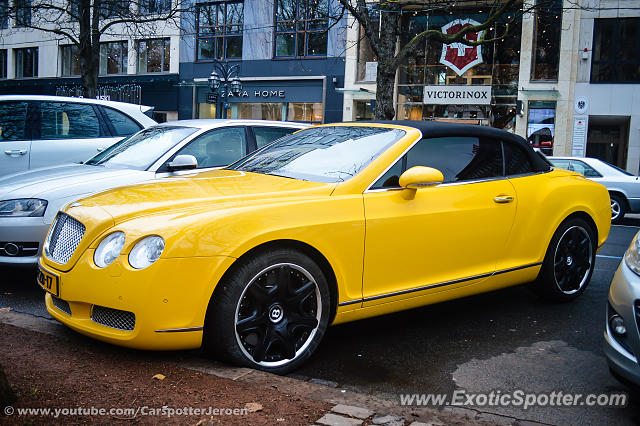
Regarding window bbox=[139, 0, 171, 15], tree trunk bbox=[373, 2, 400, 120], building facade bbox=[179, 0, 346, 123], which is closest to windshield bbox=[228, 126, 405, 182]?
tree trunk bbox=[373, 2, 400, 120]

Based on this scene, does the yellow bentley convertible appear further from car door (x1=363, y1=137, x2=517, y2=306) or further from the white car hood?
the white car hood

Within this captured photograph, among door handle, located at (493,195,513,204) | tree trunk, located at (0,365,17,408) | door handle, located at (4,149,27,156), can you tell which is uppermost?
door handle, located at (4,149,27,156)

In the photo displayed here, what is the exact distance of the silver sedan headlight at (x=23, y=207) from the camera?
5.32 metres

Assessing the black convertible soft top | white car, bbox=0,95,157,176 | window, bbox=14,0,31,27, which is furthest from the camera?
window, bbox=14,0,31,27

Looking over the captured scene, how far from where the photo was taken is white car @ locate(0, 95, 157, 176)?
7617 mm

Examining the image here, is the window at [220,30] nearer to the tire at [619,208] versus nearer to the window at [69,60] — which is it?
the window at [69,60]

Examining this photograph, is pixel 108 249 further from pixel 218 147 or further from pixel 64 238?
pixel 218 147

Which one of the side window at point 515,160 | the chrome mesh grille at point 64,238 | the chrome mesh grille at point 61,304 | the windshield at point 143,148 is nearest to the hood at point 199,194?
the chrome mesh grille at point 64,238

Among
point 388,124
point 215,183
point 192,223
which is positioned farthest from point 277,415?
point 388,124

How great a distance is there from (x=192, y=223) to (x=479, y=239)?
225 cm

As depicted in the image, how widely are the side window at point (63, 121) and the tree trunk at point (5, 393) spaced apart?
5.69m

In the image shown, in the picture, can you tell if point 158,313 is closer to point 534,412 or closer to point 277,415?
point 277,415

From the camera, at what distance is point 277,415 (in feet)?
9.54

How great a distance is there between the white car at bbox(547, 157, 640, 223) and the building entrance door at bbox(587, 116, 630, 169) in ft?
36.8
